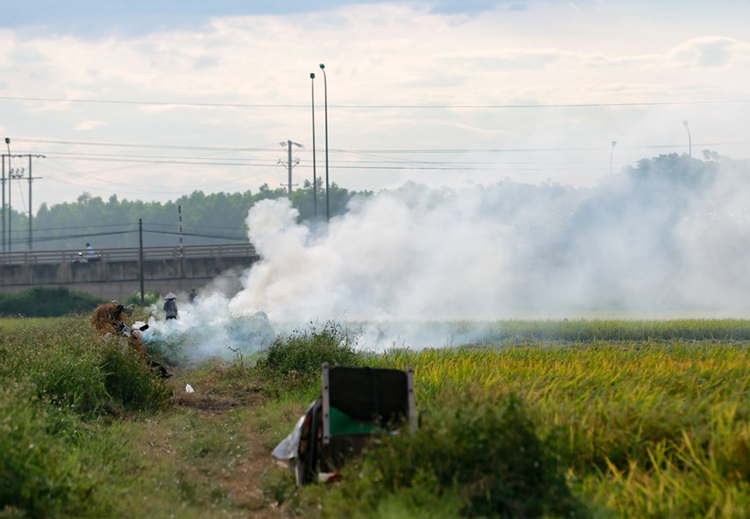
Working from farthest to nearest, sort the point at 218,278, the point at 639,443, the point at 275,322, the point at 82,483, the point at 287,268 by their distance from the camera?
the point at 218,278
the point at 287,268
the point at 275,322
the point at 639,443
the point at 82,483

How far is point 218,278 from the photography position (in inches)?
1633

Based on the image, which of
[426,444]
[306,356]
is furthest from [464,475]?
[306,356]

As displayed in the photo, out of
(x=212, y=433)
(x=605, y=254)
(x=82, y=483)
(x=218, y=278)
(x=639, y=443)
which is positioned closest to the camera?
(x=82, y=483)

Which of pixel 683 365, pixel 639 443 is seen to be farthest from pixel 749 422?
pixel 683 365

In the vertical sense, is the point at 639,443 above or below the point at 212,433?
above

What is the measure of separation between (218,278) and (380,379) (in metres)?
35.9

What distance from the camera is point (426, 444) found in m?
5.56

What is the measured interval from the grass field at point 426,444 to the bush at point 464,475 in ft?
0.04

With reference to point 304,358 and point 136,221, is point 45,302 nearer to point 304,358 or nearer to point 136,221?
point 304,358

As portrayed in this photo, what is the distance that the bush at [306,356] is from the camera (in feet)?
42.4

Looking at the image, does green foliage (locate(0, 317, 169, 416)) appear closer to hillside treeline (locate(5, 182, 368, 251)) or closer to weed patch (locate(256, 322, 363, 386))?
weed patch (locate(256, 322, 363, 386))

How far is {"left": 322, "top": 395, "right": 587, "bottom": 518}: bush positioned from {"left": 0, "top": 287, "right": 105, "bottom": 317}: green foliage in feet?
123

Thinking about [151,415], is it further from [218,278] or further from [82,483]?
[218,278]

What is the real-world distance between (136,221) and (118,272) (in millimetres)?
86294
